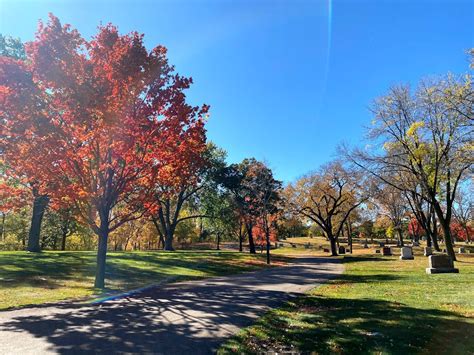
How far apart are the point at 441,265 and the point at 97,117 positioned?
17.2 metres

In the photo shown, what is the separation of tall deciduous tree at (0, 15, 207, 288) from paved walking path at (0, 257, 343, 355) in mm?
4544

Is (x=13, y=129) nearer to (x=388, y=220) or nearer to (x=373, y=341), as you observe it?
(x=373, y=341)

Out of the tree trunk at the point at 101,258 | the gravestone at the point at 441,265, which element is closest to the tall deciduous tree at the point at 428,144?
the gravestone at the point at 441,265

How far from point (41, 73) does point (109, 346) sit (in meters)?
9.21

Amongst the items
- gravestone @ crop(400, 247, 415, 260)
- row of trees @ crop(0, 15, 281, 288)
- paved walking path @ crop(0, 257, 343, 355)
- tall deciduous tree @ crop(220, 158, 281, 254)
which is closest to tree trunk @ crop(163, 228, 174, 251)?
tall deciduous tree @ crop(220, 158, 281, 254)

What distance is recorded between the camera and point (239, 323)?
725cm

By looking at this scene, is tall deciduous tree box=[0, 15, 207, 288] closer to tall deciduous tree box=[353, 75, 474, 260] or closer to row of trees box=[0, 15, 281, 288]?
row of trees box=[0, 15, 281, 288]

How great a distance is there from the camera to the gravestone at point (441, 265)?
1652 centimetres

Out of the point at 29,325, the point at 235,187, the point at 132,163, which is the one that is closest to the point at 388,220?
the point at 235,187

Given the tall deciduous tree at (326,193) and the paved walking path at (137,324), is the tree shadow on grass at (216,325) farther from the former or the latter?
the tall deciduous tree at (326,193)

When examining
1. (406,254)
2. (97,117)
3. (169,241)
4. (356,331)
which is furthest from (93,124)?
(169,241)

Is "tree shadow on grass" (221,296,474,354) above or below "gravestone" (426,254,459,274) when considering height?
below

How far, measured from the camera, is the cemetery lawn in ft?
17.9

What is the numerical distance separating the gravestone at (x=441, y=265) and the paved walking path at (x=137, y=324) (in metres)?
9.81
